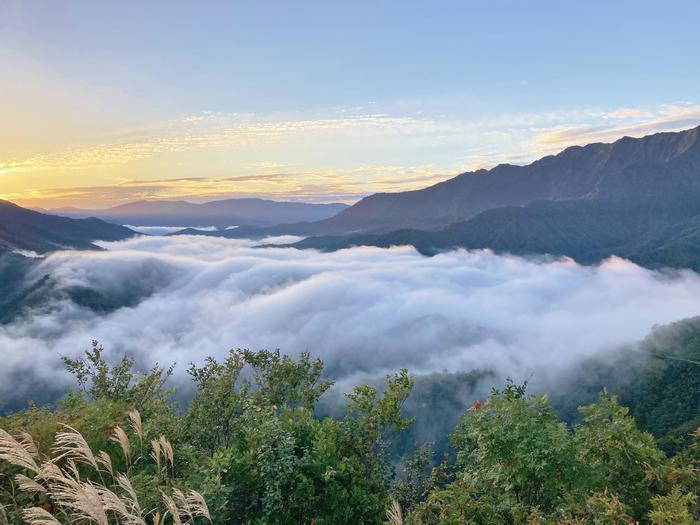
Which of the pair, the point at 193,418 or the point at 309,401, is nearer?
the point at 193,418

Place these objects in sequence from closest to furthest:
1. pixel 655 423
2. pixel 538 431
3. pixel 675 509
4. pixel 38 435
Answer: pixel 675 509 < pixel 38 435 < pixel 538 431 < pixel 655 423

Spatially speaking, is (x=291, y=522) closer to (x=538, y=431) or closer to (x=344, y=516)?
(x=344, y=516)

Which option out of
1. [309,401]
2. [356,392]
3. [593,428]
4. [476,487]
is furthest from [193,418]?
[593,428]

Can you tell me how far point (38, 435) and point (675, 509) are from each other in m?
17.7

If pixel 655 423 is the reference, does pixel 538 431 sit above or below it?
above

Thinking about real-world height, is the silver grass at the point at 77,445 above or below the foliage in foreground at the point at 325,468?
above

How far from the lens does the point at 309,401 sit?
25344 millimetres

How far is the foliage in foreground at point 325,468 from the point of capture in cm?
1103

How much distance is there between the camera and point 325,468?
13.9 meters

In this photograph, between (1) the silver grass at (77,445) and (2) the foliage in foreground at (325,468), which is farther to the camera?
(2) the foliage in foreground at (325,468)

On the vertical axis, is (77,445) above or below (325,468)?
above

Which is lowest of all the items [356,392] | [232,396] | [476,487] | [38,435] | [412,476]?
[412,476]

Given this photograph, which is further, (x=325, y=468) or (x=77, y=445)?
(x=325, y=468)

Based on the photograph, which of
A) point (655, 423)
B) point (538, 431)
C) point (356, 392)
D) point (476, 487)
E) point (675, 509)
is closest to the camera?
point (675, 509)
